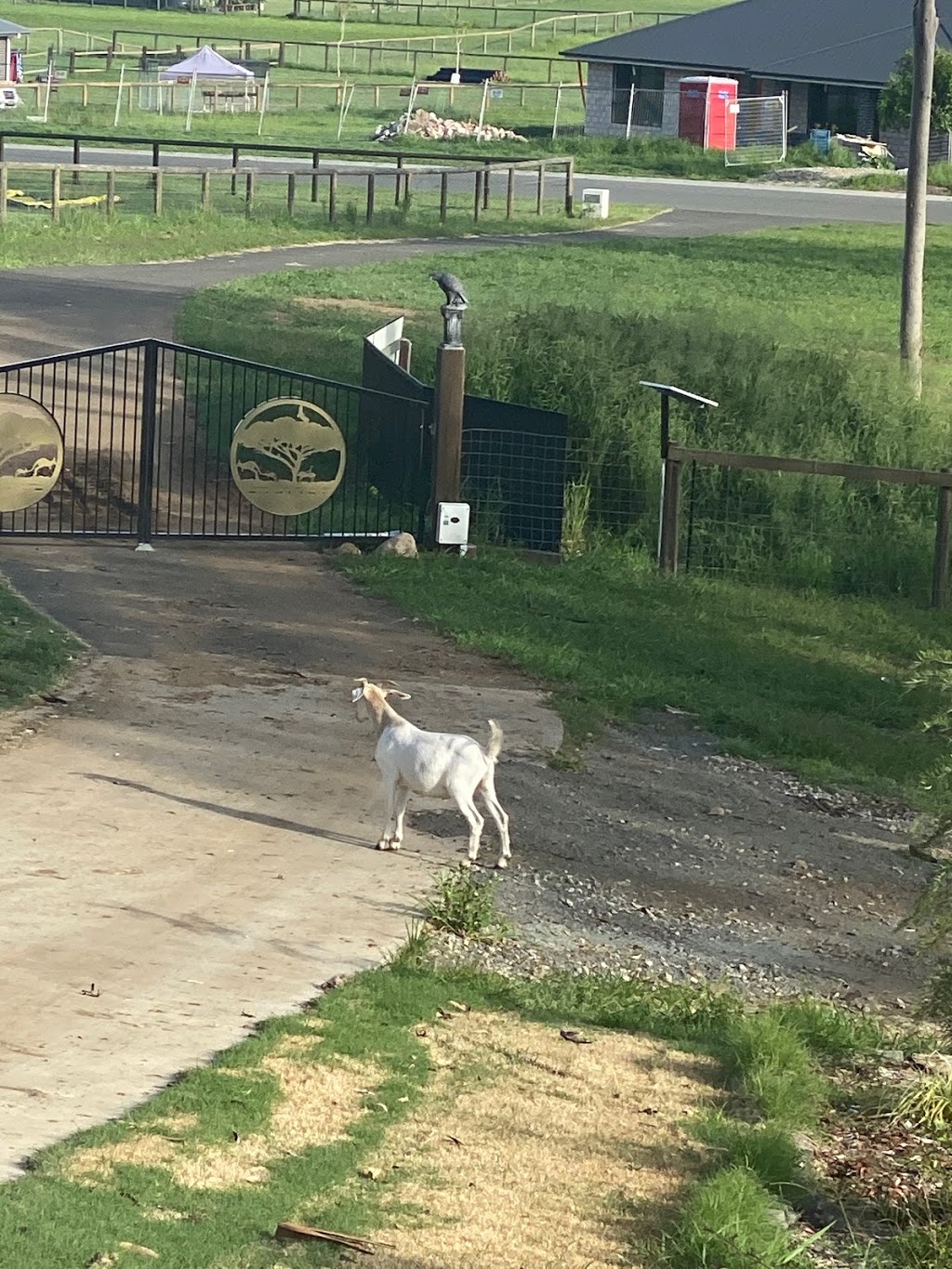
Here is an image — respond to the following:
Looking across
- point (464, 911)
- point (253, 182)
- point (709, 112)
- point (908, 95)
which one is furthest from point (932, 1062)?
point (709, 112)

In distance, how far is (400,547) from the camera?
54.5 feet

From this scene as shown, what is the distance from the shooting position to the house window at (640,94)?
206ft

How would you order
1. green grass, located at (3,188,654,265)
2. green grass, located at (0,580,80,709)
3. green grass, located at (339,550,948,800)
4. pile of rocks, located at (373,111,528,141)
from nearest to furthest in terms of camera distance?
1. green grass, located at (0,580,80,709)
2. green grass, located at (339,550,948,800)
3. green grass, located at (3,188,654,265)
4. pile of rocks, located at (373,111,528,141)

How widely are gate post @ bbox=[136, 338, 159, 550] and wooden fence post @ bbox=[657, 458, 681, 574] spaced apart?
4.20 meters

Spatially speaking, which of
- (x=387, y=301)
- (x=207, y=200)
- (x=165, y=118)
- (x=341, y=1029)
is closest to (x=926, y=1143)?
(x=341, y=1029)

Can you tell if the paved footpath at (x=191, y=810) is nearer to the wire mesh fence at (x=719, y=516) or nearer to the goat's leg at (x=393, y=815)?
the goat's leg at (x=393, y=815)

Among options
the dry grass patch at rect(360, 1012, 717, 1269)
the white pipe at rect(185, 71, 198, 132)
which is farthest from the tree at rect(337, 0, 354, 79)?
the dry grass patch at rect(360, 1012, 717, 1269)

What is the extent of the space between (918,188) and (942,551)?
8731mm

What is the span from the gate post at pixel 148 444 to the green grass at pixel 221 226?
15.0 metres

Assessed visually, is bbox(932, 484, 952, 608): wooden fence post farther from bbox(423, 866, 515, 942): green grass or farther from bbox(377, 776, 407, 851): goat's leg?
bbox(423, 866, 515, 942): green grass

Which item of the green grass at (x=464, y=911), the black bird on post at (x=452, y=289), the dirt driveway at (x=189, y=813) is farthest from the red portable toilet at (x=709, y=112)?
the green grass at (x=464, y=911)

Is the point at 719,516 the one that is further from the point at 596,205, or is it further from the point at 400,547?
the point at 596,205

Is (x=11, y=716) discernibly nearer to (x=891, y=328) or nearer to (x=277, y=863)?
(x=277, y=863)

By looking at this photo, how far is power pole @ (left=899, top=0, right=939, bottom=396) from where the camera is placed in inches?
939
